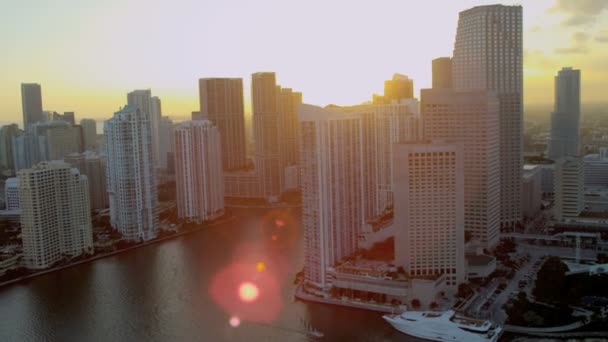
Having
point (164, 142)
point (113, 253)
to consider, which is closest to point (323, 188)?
point (113, 253)

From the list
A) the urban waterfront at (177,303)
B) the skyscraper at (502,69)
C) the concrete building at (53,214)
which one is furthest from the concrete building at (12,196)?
the skyscraper at (502,69)

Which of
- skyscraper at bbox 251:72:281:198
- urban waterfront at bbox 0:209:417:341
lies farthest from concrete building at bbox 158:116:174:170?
urban waterfront at bbox 0:209:417:341

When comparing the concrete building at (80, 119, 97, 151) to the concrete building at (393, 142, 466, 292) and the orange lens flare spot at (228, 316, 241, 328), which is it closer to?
the orange lens flare spot at (228, 316, 241, 328)

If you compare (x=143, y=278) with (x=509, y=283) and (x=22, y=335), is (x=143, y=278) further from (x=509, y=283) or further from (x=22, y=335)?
(x=509, y=283)

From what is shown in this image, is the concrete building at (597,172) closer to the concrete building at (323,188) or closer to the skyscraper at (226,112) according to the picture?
the concrete building at (323,188)

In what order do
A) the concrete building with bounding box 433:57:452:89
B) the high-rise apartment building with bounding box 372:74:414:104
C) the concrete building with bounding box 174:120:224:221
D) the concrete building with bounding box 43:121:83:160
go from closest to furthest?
the concrete building with bounding box 174:120:224:221
the concrete building with bounding box 433:57:452:89
the high-rise apartment building with bounding box 372:74:414:104
the concrete building with bounding box 43:121:83:160
